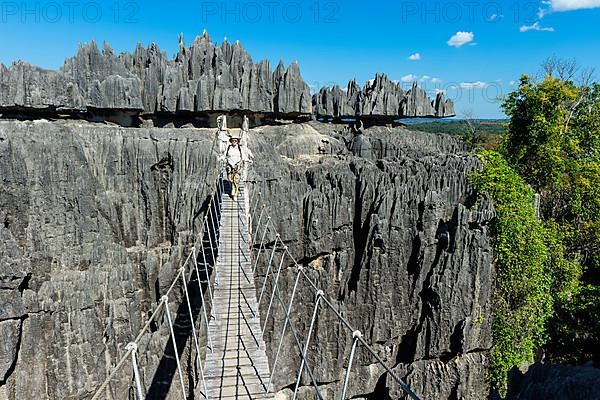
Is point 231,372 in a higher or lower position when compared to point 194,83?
lower

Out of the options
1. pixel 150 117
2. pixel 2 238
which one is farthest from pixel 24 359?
pixel 150 117

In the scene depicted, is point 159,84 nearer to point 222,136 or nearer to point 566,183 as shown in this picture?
point 222,136

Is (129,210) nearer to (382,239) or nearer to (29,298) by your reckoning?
(29,298)

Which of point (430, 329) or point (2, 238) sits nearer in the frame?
point (2, 238)

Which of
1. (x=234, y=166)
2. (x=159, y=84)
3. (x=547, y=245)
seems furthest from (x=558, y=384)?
(x=159, y=84)

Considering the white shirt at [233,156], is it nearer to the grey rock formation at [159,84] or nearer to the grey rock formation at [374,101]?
the grey rock formation at [159,84]

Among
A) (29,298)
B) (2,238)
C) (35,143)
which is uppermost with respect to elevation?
(35,143)

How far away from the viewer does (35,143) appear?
31.4 ft

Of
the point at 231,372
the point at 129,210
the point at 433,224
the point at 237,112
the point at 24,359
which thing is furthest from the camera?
the point at 237,112

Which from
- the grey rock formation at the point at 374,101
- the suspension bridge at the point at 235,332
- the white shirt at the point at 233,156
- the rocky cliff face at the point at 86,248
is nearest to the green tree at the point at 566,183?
the grey rock formation at the point at 374,101

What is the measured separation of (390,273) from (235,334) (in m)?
6.69

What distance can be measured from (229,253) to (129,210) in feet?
16.4

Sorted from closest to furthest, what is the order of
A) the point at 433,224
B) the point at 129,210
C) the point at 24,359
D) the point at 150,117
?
the point at 24,359, the point at 129,210, the point at 433,224, the point at 150,117

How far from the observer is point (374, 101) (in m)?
17.8
